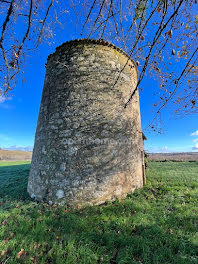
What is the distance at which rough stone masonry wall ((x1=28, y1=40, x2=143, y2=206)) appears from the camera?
4246 millimetres

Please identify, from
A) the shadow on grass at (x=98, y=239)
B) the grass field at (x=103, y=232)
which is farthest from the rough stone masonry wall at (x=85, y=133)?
the shadow on grass at (x=98, y=239)

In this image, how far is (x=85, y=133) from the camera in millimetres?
4449

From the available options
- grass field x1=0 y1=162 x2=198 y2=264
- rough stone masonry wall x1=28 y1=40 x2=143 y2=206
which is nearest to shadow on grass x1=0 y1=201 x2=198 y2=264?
grass field x1=0 y1=162 x2=198 y2=264

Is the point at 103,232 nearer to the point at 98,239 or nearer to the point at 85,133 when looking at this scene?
the point at 98,239

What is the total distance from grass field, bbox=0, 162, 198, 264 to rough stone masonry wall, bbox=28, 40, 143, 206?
0.53m

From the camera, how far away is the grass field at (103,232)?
2.36 m

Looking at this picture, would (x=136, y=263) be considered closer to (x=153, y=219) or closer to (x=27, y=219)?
(x=153, y=219)

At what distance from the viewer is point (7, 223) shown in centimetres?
327

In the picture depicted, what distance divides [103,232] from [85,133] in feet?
8.55

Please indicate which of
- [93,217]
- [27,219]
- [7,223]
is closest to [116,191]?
[93,217]

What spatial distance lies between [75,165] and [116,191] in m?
1.54

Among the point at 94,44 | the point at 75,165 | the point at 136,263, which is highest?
the point at 94,44

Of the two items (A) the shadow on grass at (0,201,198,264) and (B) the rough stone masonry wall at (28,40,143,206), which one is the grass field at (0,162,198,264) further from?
(B) the rough stone masonry wall at (28,40,143,206)

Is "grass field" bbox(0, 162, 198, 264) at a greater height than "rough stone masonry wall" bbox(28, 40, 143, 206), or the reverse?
"rough stone masonry wall" bbox(28, 40, 143, 206)
